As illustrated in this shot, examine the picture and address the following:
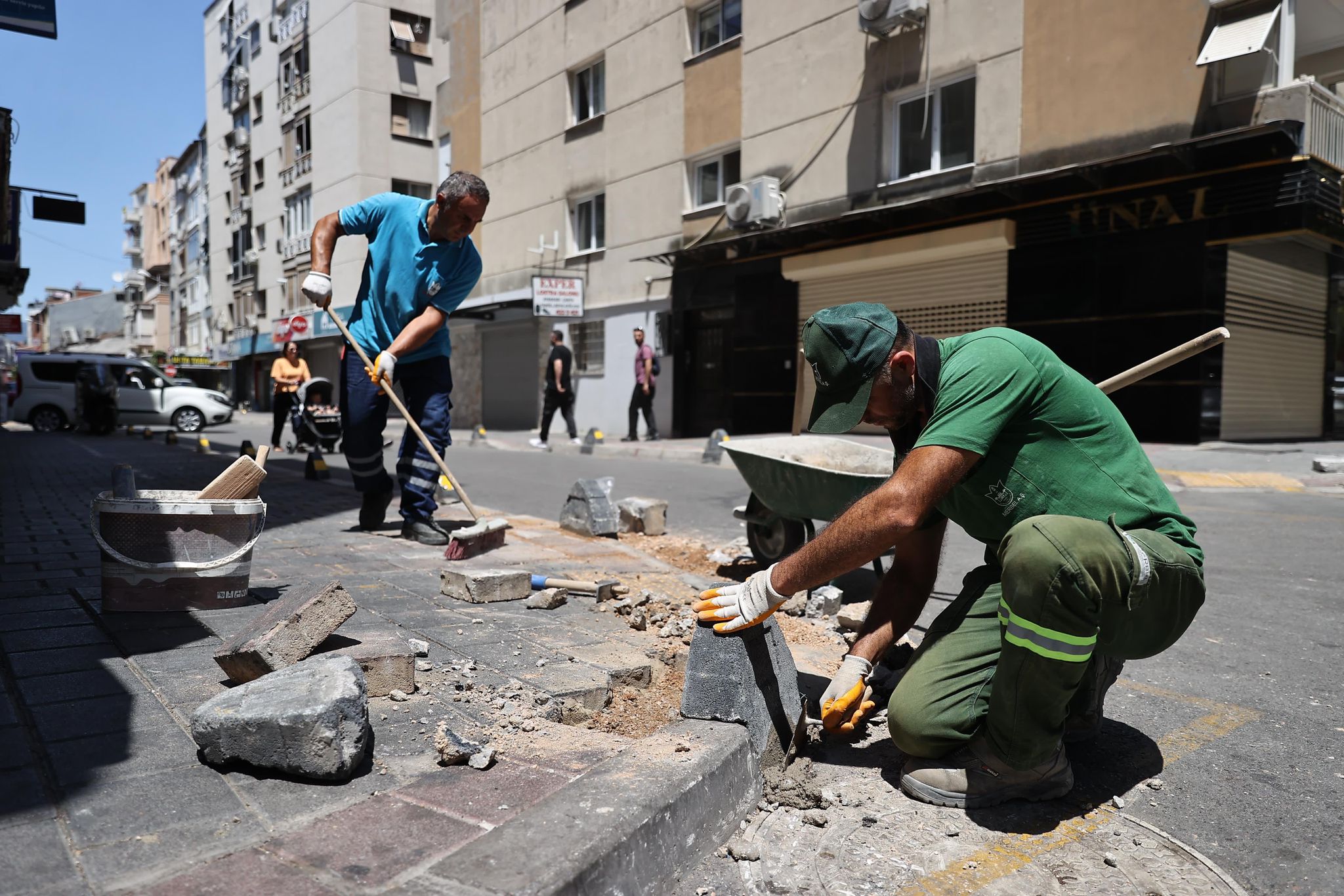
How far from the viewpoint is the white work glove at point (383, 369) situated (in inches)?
195

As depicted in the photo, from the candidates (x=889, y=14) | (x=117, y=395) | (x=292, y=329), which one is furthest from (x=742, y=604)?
(x=292, y=329)

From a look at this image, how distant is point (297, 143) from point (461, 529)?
122 feet

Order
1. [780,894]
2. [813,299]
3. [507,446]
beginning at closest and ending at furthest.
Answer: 1. [780,894]
2. [813,299]
3. [507,446]

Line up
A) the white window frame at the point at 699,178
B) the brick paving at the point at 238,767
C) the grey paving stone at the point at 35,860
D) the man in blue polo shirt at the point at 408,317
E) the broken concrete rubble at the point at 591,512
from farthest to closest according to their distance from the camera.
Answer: the white window frame at the point at 699,178
the broken concrete rubble at the point at 591,512
the man in blue polo shirt at the point at 408,317
the brick paving at the point at 238,767
the grey paving stone at the point at 35,860

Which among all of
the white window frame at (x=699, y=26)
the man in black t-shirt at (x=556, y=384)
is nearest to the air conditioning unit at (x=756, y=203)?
the white window frame at (x=699, y=26)

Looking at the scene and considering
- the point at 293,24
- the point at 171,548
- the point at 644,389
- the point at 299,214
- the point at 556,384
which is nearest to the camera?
the point at 171,548

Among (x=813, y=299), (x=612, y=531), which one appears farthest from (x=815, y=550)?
(x=813, y=299)

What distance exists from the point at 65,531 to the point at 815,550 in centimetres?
500

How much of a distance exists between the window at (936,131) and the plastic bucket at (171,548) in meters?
12.1

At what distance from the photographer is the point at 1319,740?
8.86 feet

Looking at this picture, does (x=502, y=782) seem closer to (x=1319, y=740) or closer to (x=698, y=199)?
(x=1319, y=740)

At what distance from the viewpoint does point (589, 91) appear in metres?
20.9

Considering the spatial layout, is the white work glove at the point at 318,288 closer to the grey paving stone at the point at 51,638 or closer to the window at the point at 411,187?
the grey paving stone at the point at 51,638

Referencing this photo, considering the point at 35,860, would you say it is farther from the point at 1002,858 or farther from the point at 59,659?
the point at 1002,858
